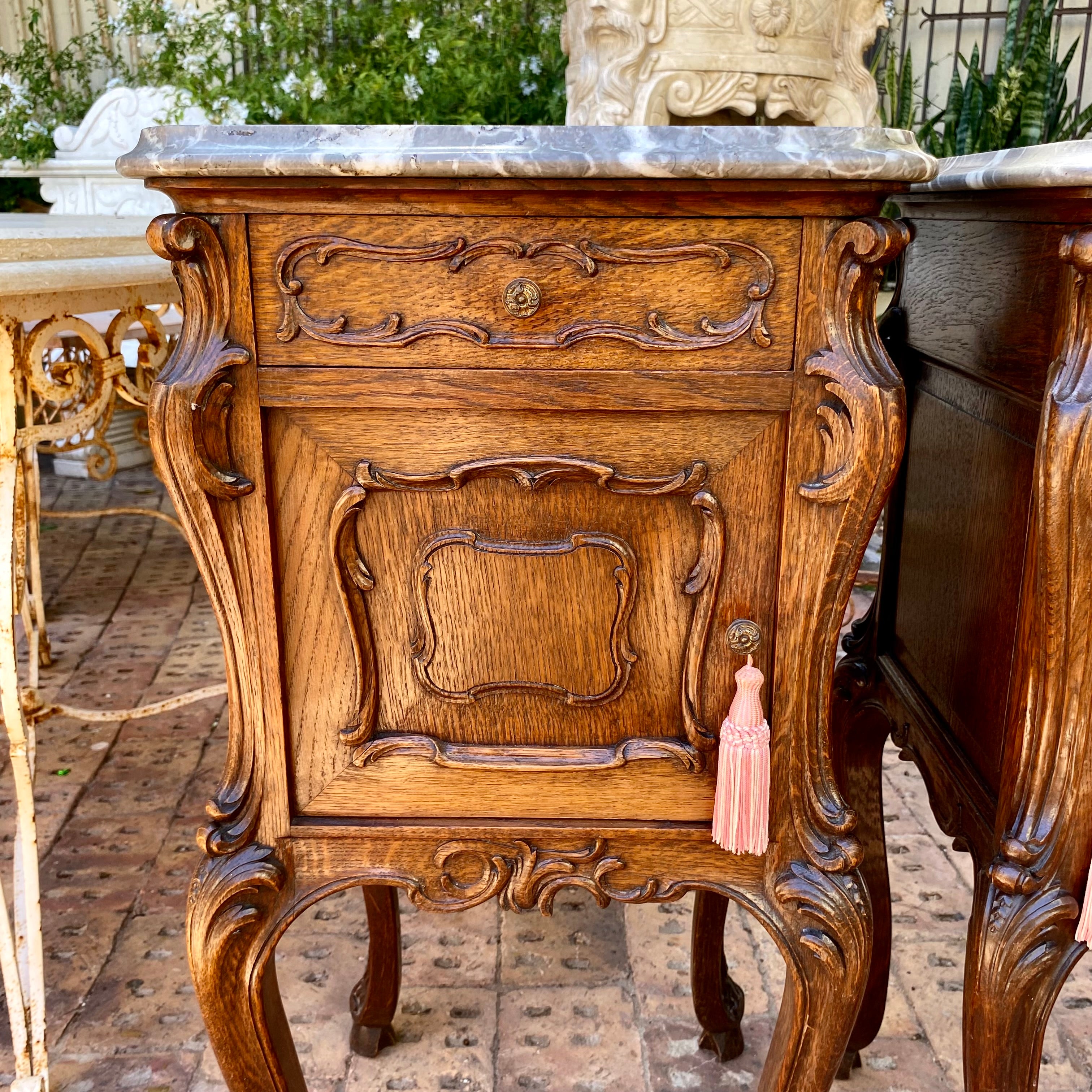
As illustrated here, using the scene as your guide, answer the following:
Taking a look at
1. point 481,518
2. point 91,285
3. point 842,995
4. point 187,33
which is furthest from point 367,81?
point 842,995

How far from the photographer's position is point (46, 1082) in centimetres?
137

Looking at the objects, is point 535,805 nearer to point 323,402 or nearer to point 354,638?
point 354,638

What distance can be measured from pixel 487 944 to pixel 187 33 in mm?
4128

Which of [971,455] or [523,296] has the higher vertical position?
[523,296]

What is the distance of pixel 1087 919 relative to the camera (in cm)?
90

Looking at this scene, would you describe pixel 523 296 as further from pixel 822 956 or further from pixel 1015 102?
pixel 1015 102

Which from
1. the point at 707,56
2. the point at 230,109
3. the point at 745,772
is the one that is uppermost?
the point at 707,56

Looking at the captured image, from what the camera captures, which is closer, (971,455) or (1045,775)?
(1045,775)

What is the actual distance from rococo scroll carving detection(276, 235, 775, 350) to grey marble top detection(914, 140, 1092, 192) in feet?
0.67

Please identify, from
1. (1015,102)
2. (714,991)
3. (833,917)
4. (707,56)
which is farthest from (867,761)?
(1015,102)

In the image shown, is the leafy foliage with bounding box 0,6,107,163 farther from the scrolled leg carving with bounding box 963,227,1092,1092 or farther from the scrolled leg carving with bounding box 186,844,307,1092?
the scrolled leg carving with bounding box 963,227,1092,1092

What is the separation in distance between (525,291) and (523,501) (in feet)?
0.57

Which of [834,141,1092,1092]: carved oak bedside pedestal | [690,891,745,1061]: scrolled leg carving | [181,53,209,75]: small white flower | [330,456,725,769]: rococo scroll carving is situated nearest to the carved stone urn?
[181,53,209,75]: small white flower

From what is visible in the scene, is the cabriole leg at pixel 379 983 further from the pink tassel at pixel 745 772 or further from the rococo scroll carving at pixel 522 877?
the pink tassel at pixel 745 772
